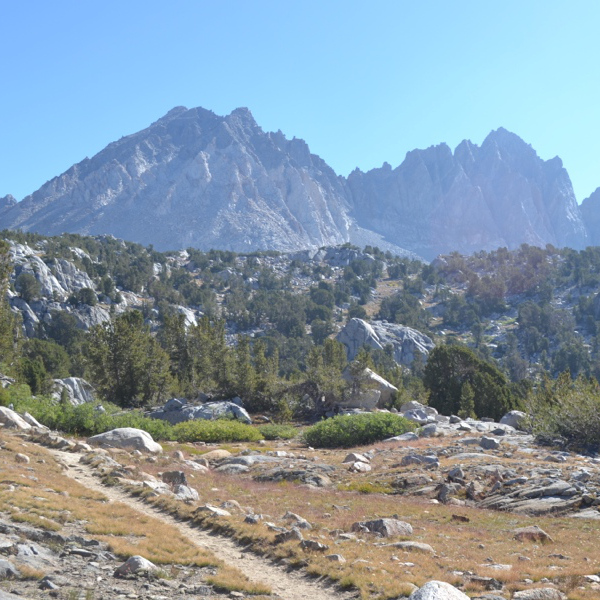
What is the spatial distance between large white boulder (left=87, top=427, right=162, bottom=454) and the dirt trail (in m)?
9.95

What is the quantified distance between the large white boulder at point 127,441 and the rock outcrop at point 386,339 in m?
105

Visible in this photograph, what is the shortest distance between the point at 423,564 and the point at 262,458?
1795 cm

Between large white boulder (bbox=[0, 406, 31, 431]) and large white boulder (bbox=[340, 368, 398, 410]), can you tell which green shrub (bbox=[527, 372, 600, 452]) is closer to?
large white boulder (bbox=[340, 368, 398, 410])

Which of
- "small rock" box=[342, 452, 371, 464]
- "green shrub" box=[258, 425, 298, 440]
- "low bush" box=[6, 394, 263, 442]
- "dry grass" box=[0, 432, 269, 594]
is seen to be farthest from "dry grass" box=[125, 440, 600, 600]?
"green shrub" box=[258, 425, 298, 440]

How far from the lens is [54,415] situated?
33438 millimetres

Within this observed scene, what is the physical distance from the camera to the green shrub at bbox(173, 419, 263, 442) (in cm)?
3816

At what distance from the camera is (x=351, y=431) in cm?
3866

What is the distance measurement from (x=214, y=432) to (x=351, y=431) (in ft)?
28.1

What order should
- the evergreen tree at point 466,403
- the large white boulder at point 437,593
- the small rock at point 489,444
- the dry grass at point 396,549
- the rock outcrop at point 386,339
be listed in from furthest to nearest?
the rock outcrop at point 386,339
the evergreen tree at point 466,403
the small rock at point 489,444
the dry grass at point 396,549
the large white boulder at point 437,593

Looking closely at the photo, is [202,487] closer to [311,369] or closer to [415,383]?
[311,369]

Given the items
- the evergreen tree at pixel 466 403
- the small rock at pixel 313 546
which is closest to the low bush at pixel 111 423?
the small rock at pixel 313 546

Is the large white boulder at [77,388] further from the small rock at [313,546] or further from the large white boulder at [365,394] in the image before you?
the small rock at [313,546]

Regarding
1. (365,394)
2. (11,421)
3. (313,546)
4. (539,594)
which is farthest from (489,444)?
(539,594)

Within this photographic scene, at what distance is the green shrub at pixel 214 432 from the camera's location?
3816 cm
